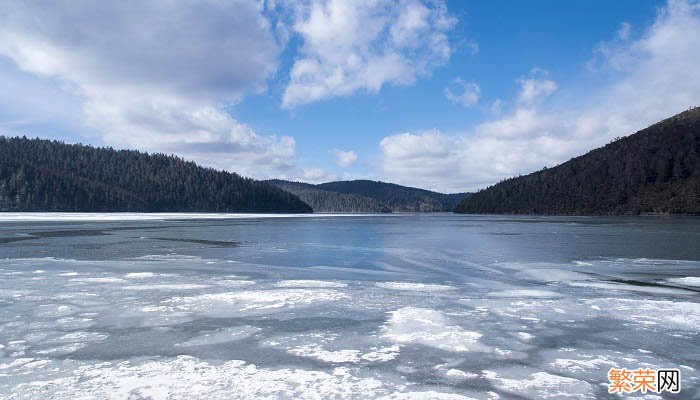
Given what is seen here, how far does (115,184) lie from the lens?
151 meters

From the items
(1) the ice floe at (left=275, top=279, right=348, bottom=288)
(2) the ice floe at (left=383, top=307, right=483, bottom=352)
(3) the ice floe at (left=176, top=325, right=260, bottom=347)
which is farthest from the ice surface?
(3) the ice floe at (left=176, top=325, right=260, bottom=347)

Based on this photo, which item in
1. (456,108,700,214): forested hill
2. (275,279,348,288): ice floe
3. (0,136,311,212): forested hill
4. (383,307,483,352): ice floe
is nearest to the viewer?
(383,307,483,352): ice floe

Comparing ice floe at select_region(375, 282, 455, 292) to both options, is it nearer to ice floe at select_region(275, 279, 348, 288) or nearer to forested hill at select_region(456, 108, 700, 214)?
ice floe at select_region(275, 279, 348, 288)

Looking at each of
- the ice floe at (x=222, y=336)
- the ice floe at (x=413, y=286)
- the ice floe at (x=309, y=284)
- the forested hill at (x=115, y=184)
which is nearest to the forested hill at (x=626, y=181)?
the forested hill at (x=115, y=184)

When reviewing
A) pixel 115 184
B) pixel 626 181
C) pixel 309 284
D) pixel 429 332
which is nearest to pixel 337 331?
pixel 429 332

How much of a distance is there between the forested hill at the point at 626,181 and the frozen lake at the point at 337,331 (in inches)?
5012

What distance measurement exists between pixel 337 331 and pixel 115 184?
168 metres

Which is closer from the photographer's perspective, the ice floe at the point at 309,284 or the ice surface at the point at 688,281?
the ice floe at the point at 309,284

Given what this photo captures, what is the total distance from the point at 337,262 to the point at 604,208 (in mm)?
148323

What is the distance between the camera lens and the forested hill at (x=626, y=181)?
417 ft

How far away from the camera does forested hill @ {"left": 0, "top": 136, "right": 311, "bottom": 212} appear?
385ft

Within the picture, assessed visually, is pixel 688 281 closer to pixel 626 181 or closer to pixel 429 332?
pixel 429 332

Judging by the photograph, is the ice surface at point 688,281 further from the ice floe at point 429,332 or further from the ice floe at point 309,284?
the ice floe at point 309,284

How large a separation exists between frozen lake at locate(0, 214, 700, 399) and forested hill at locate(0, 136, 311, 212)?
425ft
